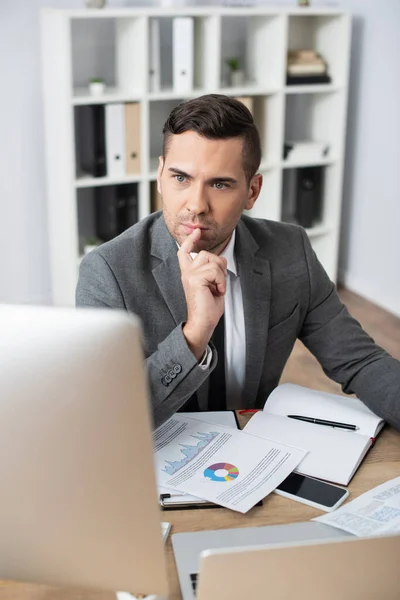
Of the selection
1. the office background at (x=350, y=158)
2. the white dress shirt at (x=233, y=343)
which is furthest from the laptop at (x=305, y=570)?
the office background at (x=350, y=158)

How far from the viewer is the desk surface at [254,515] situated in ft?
3.43

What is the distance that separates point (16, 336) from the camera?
2.40ft

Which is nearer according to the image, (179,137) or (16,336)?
(16,336)

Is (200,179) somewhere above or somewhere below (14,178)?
above

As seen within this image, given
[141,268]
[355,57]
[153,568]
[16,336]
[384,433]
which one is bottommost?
[384,433]

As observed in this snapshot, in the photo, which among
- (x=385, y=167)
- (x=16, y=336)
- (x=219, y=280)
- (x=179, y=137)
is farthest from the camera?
(x=385, y=167)

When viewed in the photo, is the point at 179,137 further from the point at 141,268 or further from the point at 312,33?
the point at 312,33

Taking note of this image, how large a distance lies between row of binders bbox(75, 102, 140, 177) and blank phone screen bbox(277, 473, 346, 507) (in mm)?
2624

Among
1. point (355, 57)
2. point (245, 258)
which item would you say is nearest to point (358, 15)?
point (355, 57)

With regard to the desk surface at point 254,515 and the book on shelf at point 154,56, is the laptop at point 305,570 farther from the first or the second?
the book on shelf at point 154,56

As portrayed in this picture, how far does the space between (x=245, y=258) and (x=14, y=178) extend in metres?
2.41

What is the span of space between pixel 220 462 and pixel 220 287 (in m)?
0.35

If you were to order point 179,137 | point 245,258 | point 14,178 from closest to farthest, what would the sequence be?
point 179,137, point 245,258, point 14,178

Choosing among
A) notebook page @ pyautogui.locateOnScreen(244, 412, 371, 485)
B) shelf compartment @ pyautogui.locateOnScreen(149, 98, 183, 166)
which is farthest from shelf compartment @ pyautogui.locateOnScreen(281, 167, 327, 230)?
notebook page @ pyautogui.locateOnScreen(244, 412, 371, 485)
